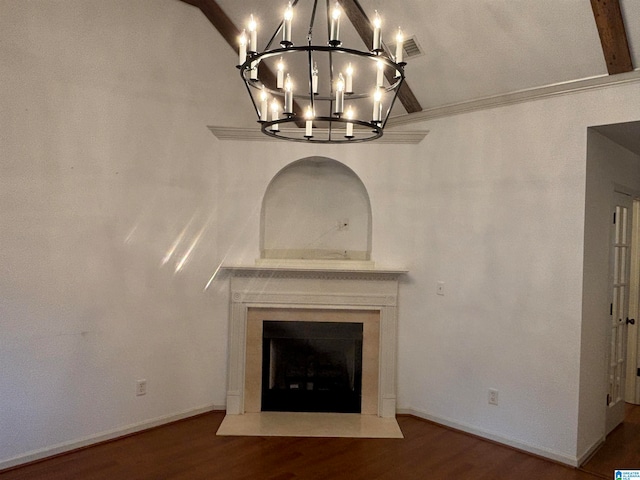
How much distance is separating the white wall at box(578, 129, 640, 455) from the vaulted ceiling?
0.54m

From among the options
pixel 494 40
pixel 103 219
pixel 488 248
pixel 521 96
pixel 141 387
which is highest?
pixel 494 40

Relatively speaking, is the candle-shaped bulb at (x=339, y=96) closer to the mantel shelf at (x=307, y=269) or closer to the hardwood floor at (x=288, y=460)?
the mantel shelf at (x=307, y=269)

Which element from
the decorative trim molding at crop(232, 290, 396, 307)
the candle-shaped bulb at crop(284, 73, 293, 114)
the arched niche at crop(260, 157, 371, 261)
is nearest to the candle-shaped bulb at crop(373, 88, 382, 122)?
the candle-shaped bulb at crop(284, 73, 293, 114)

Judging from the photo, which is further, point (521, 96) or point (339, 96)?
point (521, 96)

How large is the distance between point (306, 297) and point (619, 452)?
108 inches

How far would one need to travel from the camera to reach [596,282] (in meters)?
3.42

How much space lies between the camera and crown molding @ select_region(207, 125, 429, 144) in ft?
13.1

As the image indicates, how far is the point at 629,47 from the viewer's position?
284cm

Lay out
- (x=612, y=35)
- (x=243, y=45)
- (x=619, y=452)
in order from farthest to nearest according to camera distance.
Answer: (x=619, y=452) → (x=612, y=35) → (x=243, y=45)

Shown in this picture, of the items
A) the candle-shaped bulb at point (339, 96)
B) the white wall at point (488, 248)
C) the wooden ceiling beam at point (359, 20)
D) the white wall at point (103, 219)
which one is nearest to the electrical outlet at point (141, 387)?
the white wall at point (103, 219)

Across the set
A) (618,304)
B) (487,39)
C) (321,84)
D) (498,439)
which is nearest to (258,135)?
(321,84)

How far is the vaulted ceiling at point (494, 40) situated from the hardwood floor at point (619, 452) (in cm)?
273

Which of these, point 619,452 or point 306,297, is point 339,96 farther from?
point 619,452

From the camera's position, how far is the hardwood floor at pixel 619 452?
10.5 feet
